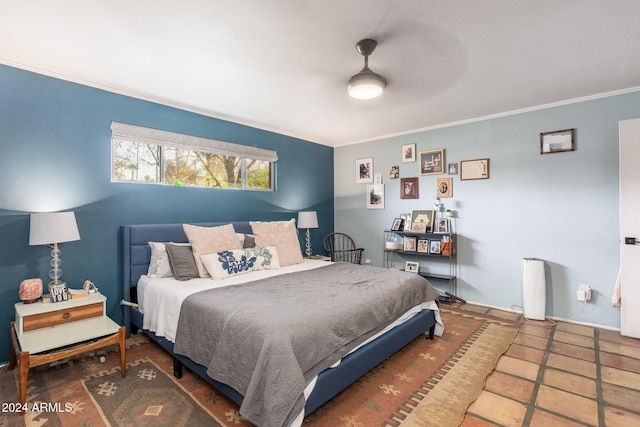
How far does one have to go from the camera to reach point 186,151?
12.3ft

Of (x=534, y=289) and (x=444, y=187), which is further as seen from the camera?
(x=444, y=187)

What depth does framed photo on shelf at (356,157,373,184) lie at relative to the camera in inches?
205

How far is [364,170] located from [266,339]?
4.10m

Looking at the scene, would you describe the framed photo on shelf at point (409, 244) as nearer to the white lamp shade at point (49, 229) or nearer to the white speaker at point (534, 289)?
the white speaker at point (534, 289)

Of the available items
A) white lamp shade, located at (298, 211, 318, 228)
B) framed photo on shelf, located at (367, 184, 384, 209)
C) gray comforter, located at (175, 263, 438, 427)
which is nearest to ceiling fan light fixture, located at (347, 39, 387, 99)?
gray comforter, located at (175, 263, 438, 427)

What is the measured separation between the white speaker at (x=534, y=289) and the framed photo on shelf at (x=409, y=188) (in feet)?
5.69

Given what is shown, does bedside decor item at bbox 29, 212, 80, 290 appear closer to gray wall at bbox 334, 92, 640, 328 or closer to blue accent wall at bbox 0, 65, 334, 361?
blue accent wall at bbox 0, 65, 334, 361

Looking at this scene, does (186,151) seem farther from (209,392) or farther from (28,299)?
(209,392)

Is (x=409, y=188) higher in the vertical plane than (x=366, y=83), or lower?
lower

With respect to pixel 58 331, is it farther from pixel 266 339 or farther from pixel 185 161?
pixel 185 161

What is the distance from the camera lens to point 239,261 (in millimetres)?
3047

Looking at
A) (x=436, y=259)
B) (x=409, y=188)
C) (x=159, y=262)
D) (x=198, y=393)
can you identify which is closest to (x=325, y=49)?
(x=159, y=262)

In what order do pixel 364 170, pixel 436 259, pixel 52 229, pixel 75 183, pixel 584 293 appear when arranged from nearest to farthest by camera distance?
pixel 52 229
pixel 75 183
pixel 584 293
pixel 436 259
pixel 364 170

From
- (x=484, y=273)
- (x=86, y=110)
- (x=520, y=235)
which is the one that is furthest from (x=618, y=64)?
(x=86, y=110)
